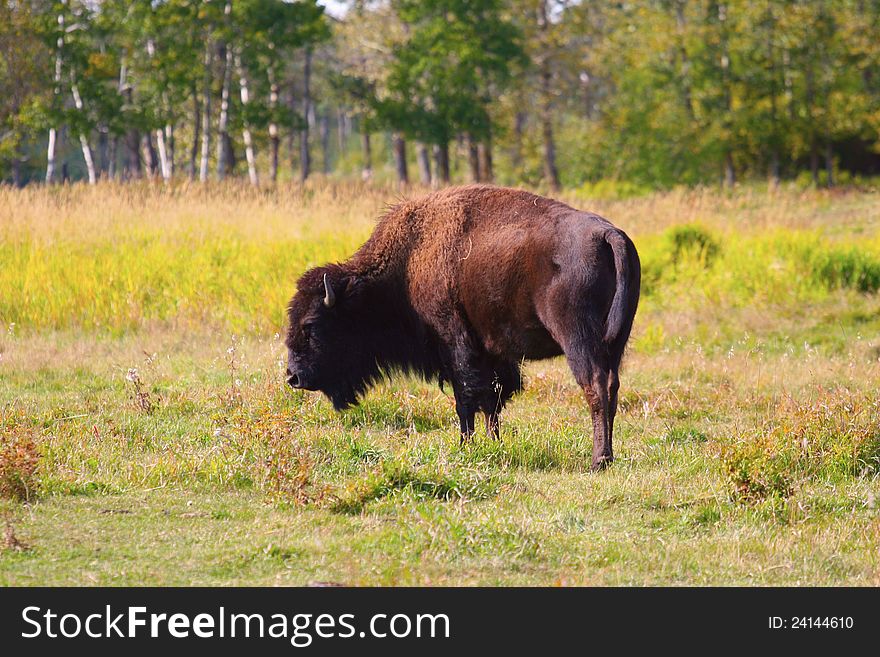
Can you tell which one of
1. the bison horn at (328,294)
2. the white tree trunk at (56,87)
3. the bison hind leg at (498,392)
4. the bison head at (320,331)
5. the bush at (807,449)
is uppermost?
the white tree trunk at (56,87)

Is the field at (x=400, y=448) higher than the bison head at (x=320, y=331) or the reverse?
the reverse

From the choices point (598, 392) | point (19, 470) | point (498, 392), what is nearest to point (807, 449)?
point (598, 392)

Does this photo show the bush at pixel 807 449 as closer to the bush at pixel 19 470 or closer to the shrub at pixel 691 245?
the bush at pixel 19 470

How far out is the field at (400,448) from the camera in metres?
5.00

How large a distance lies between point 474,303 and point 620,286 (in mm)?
1095

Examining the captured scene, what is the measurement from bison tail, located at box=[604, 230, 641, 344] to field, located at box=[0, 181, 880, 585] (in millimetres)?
859

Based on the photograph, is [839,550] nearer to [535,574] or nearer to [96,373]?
[535,574]

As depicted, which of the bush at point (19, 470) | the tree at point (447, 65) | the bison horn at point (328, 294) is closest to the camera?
the bush at point (19, 470)

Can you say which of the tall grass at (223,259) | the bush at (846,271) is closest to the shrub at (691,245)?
the tall grass at (223,259)

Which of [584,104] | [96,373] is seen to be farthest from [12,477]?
[584,104]

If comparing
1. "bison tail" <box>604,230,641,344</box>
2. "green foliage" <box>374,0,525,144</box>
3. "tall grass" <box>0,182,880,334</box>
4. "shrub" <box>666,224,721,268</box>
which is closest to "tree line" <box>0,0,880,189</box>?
"green foliage" <box>374,0,525,144</box>

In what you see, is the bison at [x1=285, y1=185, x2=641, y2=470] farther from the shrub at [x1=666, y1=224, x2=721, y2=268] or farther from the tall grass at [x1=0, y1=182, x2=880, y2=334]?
the shrub at [x1=666, y1=224, x2=721, y2=268]

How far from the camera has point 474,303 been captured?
7191 mm

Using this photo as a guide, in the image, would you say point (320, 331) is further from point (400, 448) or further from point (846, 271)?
point (846, 271)
